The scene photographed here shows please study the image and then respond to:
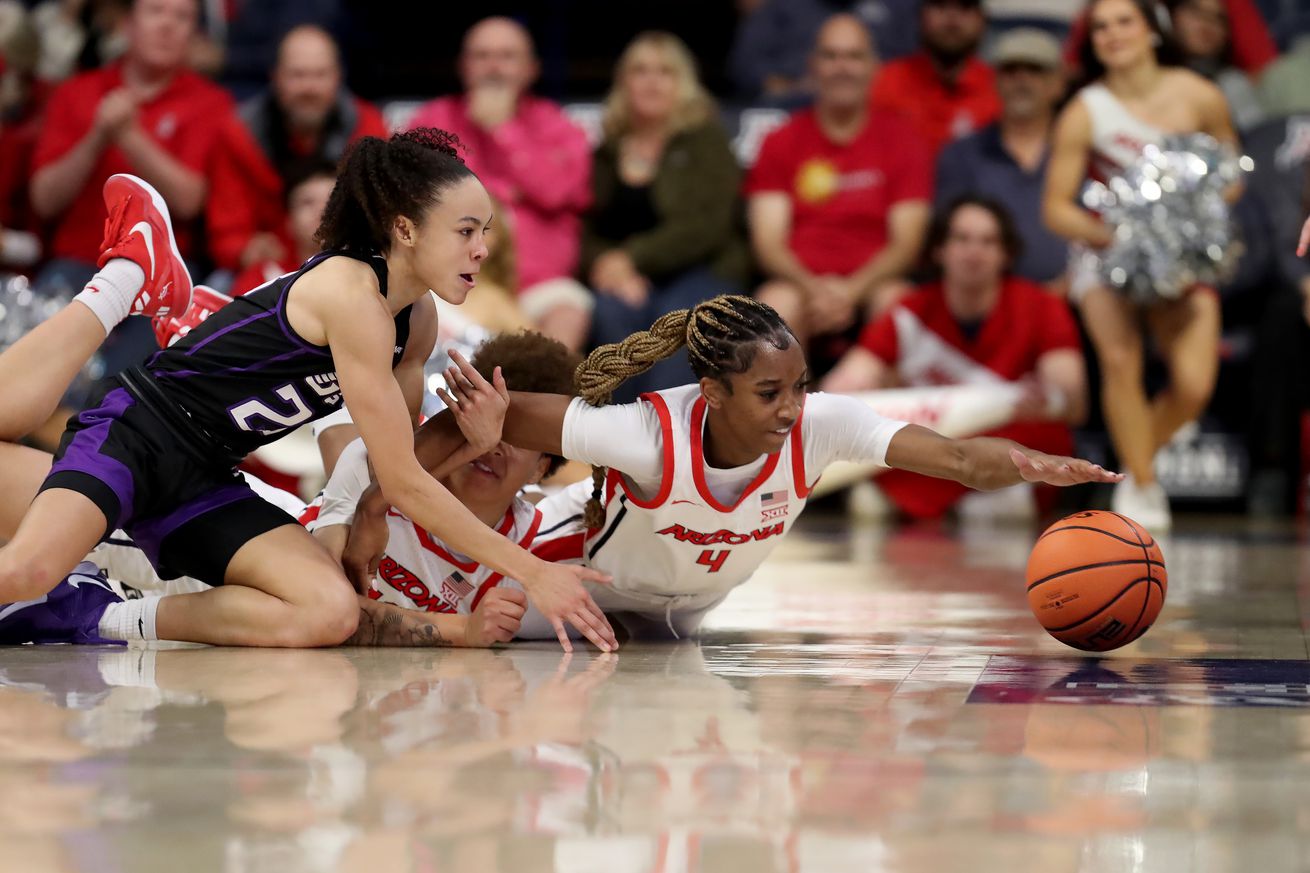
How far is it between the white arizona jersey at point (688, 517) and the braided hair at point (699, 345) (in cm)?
10

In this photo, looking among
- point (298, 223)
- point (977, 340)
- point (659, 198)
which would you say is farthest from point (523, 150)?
point (977, 340)

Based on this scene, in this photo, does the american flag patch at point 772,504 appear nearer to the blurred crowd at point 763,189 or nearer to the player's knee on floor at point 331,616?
A: the player's knee on floor at point 331,616

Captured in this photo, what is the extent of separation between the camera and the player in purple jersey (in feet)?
12.4

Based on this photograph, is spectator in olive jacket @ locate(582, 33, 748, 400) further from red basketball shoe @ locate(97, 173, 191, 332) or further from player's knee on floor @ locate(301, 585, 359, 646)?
player's knee on floor @ locate(301, 585, 359, 646)

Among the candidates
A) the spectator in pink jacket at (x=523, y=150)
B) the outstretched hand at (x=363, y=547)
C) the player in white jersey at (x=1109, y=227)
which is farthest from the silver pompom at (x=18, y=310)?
the player in white jersey at (x=1109, y=227)

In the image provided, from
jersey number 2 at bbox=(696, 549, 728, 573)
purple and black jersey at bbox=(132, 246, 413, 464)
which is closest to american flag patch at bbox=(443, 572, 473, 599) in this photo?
purple and black jersey at bbox=(132, 246, 413, 464)

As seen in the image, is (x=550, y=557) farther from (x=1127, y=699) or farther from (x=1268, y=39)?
(x=1268, y=39)

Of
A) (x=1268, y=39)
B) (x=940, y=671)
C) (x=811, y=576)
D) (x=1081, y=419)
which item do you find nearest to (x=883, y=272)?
(x=1081, y=419)

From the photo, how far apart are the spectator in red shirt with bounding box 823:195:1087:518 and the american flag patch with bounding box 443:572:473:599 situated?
425cm

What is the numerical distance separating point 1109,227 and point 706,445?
4.45 metres

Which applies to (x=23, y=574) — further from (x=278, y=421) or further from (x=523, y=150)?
(x=523, y=150)

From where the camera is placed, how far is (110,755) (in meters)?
2.63

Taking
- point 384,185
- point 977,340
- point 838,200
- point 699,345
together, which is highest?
point 384,185

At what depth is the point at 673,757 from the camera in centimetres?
265
